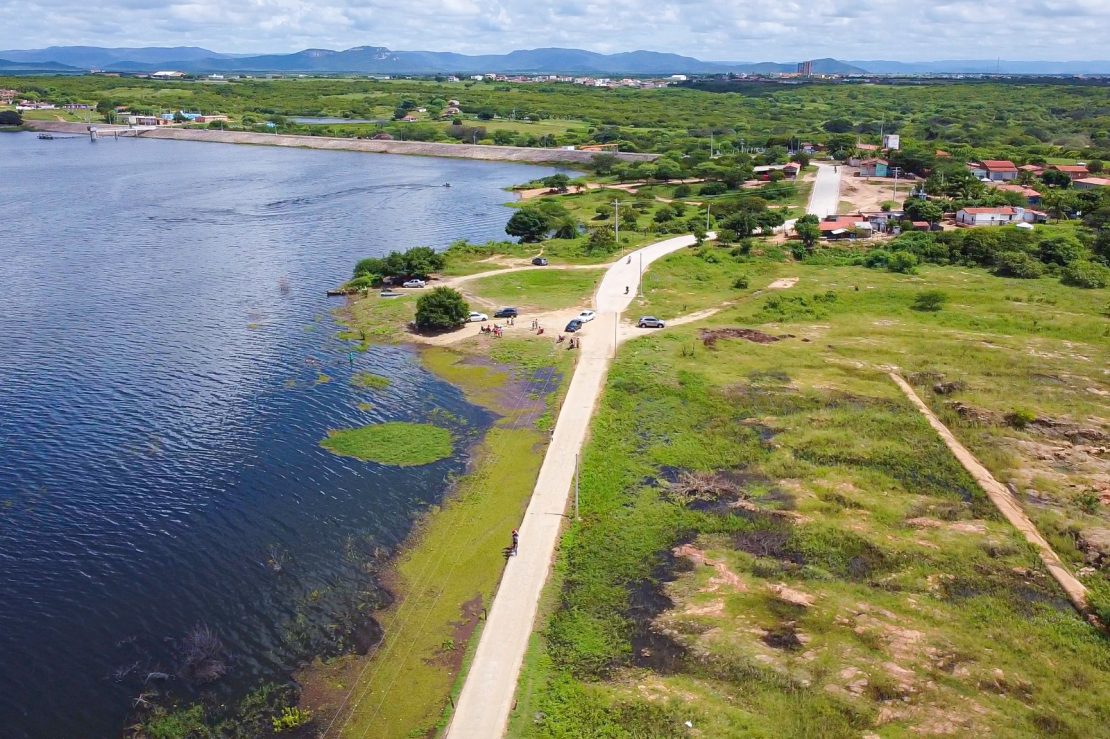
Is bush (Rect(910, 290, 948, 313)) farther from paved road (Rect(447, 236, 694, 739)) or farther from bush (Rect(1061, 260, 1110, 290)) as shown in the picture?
paved road (Rect(447, 236, 694, 739))

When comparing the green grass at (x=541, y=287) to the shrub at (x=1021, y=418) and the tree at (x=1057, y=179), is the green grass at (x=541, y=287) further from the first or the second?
the tree at (x=1057, y=179)

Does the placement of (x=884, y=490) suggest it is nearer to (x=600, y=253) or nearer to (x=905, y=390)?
(x=905, y=390)

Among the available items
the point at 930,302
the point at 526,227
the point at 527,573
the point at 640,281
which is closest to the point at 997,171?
the point at 930,302

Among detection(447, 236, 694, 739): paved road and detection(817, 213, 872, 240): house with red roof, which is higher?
detection(817, 213, 872, 240): house with red roof

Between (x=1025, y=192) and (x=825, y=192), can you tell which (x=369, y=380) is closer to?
(x=825, y=192)

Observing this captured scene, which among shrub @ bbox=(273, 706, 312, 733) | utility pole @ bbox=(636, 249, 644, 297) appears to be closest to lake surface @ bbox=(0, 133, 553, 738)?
shrub @ bbox=(273, 706, 312, 733)

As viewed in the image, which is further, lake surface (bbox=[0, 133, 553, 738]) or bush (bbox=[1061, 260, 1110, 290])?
bush (bbox=[1061, 260, 1110, 290])
